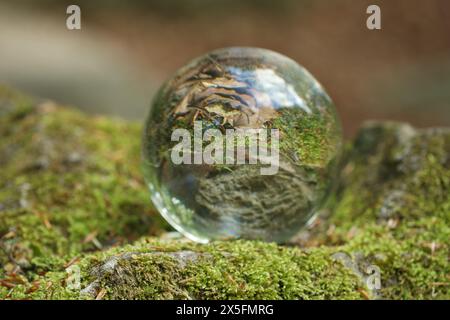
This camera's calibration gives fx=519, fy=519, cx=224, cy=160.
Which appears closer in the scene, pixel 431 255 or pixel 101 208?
pixel 431 255

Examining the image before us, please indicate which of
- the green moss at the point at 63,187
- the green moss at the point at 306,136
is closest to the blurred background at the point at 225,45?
the green moss at the point at 63,187

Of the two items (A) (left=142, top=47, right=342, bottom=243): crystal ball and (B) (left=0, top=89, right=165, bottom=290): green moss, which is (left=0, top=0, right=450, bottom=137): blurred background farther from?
(A) (left=142, top=47, right=342, bottom=243): crystal ball

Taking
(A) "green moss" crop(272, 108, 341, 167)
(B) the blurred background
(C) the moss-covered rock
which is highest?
(B) the blurred background

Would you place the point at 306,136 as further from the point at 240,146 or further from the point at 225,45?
the point at 225,45

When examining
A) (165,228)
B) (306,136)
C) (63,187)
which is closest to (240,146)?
(306,136)

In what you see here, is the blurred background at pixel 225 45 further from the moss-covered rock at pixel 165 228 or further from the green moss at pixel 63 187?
the moss-covered rock at pixel 165 228

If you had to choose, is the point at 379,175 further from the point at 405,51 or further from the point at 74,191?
the point at 405,51

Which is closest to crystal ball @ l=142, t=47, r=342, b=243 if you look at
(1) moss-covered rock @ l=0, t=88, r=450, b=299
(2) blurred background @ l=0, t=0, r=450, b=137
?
(1) moss-covered rock @ l=0, t=88, r=450, b=299
